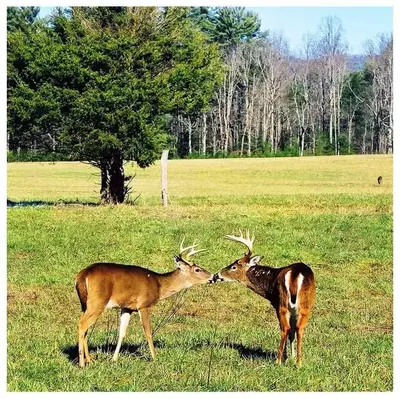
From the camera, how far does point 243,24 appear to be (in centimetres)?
4047

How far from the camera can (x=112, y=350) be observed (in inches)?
350

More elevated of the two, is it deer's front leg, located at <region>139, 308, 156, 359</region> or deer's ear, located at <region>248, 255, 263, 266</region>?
deer's ear, located at <region>248, 255, 263, 266</region>

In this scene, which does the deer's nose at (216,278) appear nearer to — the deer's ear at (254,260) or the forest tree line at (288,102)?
the deer's ear at (254,260)

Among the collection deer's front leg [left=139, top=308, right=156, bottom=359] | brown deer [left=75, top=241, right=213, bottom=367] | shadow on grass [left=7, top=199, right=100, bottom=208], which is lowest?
deer's front leg [left=139, top=308, right=156, bottom=359]

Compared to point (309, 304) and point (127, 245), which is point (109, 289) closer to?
point (309, 304)

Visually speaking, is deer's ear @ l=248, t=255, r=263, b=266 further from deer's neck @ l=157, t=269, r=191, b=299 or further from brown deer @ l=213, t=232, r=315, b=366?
deer's neck @ l=157, t=269, r=191, b=299

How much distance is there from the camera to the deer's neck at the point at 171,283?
8.57 meters

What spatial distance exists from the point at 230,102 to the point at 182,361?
41.5m

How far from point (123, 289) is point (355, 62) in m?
53.8

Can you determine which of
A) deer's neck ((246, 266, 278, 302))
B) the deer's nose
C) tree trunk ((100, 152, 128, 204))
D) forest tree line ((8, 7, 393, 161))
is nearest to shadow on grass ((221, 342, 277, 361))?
deer's neck ((246, 266, 278, 302))

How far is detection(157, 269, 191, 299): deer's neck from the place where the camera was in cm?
857

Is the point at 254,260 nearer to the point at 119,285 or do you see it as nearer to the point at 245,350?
the point at 245,350

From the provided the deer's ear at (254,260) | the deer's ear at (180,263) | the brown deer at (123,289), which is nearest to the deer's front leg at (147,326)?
the brown deer at (123,289)
